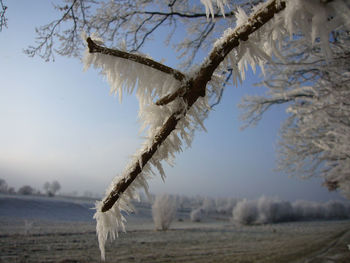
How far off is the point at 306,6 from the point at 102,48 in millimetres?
606

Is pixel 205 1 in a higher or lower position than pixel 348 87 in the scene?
lower

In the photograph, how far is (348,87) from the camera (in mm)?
3441

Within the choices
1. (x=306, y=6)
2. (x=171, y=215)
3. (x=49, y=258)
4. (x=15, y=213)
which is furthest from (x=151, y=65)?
(x=15, y=213)

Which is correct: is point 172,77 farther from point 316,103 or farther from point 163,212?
point 163,212

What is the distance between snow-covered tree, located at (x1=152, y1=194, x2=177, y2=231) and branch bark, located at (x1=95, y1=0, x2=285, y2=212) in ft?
87.0

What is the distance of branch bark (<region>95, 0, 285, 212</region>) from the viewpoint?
624mm

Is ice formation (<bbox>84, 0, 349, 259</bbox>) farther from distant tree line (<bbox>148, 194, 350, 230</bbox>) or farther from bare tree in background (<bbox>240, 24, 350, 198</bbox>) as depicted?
distant tree line (<bbox>148, 194, 350, 230</bbox>)

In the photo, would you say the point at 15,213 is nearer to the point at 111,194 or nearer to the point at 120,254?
the point at 120,254

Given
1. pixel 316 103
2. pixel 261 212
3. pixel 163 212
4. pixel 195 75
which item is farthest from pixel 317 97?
pixel 261 212

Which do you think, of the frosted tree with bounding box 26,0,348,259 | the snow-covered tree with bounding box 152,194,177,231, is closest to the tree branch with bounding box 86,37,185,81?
the frosted tree with bounding box 26,0,348,259

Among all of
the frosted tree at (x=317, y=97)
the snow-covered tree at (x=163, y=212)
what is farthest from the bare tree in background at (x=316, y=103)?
the snow-covered tree at (x=163, y=212)

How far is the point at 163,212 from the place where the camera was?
25.4 meters

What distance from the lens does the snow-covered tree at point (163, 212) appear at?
82.2 feet

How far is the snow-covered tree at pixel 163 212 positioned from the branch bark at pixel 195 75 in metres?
26.5
